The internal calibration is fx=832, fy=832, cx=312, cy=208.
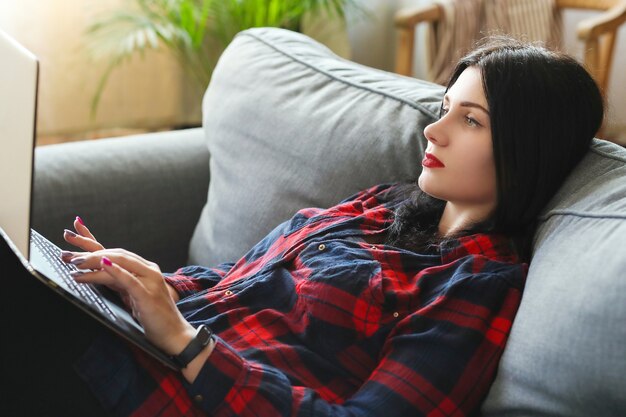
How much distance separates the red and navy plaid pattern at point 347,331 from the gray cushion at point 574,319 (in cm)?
4

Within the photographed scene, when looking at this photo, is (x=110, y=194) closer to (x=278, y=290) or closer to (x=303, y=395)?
(x=278, y=290)

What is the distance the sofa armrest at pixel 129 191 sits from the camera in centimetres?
159

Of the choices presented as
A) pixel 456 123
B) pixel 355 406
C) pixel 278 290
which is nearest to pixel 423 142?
pixel 456 123

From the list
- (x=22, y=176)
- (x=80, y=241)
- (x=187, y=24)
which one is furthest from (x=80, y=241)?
(x=187, y=24)

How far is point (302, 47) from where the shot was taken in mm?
1704

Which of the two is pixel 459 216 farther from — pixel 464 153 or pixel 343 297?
pixel 343 297

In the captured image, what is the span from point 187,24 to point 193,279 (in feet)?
6.10

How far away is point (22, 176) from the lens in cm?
89

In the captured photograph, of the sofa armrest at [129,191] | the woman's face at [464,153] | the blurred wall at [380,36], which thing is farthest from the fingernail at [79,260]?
the blurred wall at [380,36]

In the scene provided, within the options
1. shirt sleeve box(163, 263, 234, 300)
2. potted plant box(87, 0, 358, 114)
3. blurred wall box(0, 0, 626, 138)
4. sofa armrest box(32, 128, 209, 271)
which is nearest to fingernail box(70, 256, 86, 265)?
shirt sleeve box(163, 263, 234, 300)

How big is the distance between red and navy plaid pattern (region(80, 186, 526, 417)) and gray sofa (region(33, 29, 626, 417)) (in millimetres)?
53

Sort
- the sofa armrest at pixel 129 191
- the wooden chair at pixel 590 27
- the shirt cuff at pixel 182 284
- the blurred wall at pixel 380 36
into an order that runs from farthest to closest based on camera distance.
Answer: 1. the blurred wall at pixel 380 36
2. the wooden chair at pixel 590 27
3. the sofa armrest at pixel 129 191
4. the shirt cuff at pixel 182 284

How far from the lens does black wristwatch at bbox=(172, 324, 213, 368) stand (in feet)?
3.20

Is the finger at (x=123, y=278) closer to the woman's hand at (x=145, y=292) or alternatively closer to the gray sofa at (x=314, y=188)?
the woman's hand at (x=145, y=292)
